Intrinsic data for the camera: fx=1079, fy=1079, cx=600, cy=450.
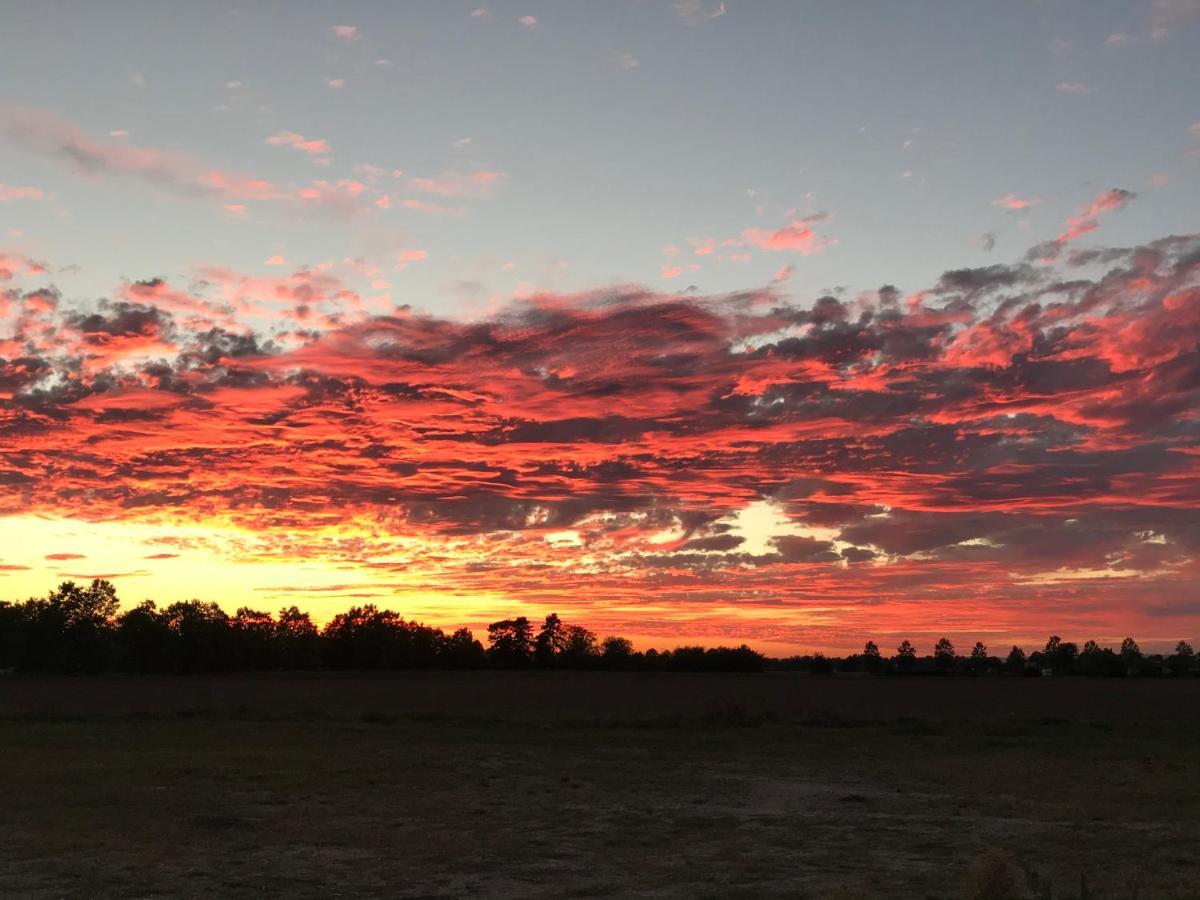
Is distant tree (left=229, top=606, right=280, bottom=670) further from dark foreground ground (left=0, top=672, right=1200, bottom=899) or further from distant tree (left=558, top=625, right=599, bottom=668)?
dark foreground ground (left=0, top=672, right=1200, bottom=899)

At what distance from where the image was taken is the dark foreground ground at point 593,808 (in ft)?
47.0

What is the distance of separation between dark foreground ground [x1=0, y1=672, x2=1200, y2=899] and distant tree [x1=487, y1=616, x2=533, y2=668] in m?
134

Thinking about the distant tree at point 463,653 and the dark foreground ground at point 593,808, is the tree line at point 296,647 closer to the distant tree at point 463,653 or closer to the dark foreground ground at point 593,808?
the distant tree at point 463,653

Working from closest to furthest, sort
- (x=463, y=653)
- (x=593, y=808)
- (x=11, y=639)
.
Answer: (x=593, y=808)
(x=11, y=639)
(x=463, y=653)

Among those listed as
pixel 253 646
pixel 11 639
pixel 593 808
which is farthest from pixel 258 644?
pixel 593 808

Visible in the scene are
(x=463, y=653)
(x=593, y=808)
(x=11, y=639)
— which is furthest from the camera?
(x=463, y=653)

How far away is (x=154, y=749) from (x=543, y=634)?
6215 inches

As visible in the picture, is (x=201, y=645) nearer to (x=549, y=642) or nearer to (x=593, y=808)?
(x=549, y=642)

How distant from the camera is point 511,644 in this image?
182 meters

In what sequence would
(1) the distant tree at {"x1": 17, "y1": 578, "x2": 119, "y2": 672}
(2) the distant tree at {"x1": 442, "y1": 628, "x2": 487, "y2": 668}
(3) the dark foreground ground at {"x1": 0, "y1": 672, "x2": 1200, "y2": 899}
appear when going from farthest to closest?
(2) the distant tree at {"x1": 442, "y1": 628, "x2": 487, "y2": 668} < (1) the distant tree at {"x1": 17, "y1": 578, "x2": 119, "y2": 672} < (3) the dark foreground ground at {"x1": 0, "y1": 672, "x2": 1200, "y2": 899}

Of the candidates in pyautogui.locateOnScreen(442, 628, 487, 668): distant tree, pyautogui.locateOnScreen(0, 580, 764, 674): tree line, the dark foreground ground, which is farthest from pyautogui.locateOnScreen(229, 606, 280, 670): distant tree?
the dark foreground ground

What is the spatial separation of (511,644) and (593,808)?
16309 cm

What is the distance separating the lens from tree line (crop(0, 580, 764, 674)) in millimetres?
143500

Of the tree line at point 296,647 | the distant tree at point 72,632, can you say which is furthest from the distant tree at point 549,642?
the distant tree at point 72,632
